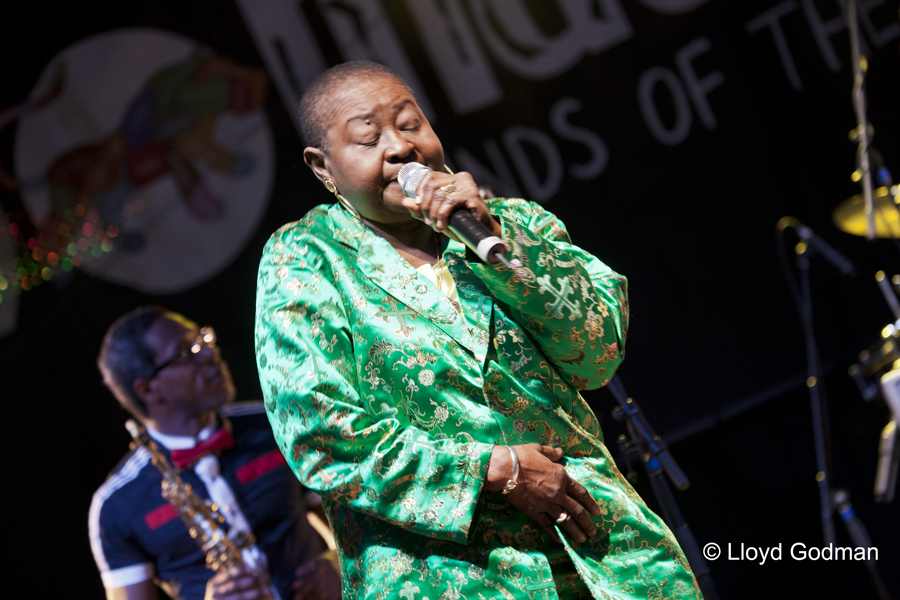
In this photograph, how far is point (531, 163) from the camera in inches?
139

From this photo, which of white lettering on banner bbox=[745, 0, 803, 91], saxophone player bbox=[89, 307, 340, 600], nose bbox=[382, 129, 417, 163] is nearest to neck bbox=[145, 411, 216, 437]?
saxophone player bbox=[89, 307, 340, 600]

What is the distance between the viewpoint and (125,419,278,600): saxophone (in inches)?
115

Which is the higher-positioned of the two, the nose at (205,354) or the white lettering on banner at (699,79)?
the white lettering on banner at (699,79)

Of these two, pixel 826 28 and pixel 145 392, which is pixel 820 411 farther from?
pixel 145 392

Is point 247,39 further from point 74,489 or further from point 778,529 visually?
point 778,529

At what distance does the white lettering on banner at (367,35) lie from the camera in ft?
11.3

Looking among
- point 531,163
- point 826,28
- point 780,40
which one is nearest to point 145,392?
point 531,163

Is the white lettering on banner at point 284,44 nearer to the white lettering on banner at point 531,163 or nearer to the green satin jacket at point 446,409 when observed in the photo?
the white lettering on banner at point 531,163

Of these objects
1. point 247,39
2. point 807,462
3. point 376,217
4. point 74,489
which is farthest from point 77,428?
point 807,462

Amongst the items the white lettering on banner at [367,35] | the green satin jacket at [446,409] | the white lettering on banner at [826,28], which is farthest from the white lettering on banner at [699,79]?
the green satin jacket at [446,409]

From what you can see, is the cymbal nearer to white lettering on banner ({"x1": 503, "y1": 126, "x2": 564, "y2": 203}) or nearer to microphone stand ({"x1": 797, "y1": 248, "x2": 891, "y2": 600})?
microphone stand ({"x1": 797, "y1": 248, "x2": 891, "y2": 600})

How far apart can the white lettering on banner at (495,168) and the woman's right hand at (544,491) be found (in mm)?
2459

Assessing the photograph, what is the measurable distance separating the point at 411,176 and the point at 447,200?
0.14 meters

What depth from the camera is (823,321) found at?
365cm
